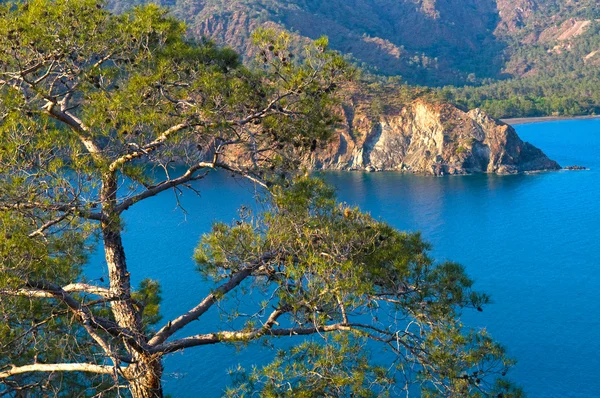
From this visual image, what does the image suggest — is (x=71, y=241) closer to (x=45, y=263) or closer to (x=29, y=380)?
(x=45, y=263)

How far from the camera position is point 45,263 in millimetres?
5551

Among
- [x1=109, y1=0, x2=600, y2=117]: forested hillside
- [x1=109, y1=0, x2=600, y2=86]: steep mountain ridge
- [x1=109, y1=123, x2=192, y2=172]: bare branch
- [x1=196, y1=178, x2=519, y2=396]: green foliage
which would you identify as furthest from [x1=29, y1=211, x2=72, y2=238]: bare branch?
[x1=109, y1=0, x2=600, y2=86]: steep mountain ridge

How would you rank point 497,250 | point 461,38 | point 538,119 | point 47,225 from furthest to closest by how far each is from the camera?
1. point 461,38
2. point 538,119
3. point 497,250
4. point 47,225

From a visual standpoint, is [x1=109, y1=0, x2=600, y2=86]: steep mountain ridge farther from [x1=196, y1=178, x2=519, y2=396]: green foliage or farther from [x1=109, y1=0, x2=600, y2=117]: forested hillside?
[x1=196, y1=178, x2=519, y2=396]: green foliage

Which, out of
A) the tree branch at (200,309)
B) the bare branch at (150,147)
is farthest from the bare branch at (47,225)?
the tree branch at (200,309)

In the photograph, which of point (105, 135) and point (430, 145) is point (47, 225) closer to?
point (105, 135)

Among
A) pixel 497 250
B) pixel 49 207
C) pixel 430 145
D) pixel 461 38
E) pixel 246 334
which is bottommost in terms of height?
pixel 497 250

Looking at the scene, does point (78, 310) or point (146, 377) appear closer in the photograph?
point (78, 310)

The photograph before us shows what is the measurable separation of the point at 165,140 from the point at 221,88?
2.49ft

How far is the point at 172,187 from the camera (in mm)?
6047

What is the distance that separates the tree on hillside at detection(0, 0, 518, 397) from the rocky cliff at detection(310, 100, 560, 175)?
41677 millimetres

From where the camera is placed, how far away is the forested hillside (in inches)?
3191

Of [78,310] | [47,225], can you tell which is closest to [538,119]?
[47,225]

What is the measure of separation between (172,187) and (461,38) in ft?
412
